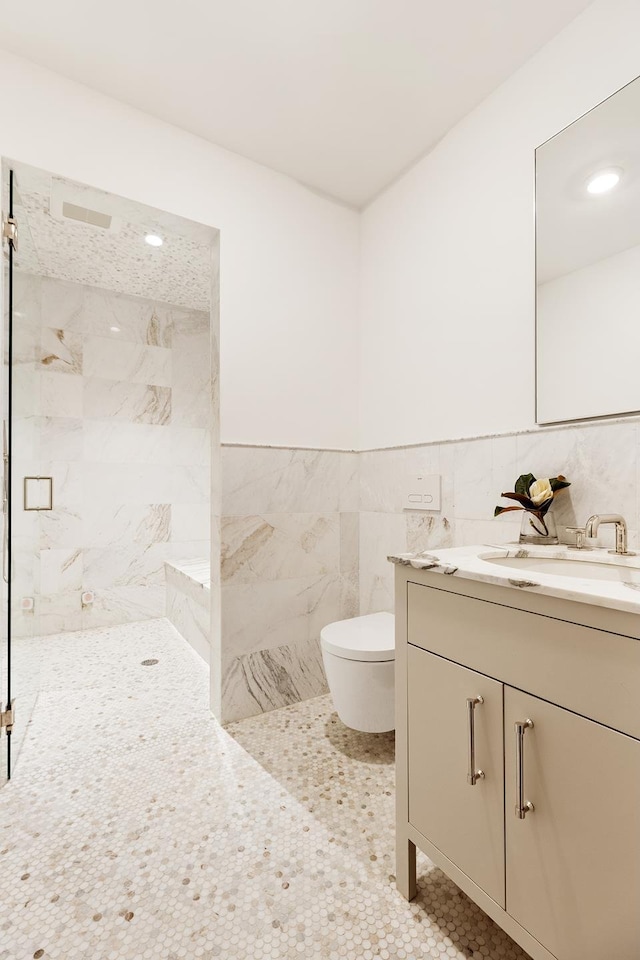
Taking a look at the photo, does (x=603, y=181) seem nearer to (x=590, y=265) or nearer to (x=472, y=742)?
(x=590, y=265)

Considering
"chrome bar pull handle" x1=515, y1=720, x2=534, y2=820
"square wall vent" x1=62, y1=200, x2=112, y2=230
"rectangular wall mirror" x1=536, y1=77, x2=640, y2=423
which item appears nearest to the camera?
"chrome bar pull handle" x1=515, y1=720, x2=534, y2=820

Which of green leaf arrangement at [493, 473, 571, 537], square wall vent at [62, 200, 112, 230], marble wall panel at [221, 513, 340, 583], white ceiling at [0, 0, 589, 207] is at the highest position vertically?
white ceiling at [0, 0, 589, 207]

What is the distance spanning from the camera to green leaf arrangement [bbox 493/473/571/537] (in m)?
1.31

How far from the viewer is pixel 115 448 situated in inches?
127

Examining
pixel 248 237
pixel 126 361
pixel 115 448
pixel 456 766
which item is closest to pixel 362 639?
pixel 456 766

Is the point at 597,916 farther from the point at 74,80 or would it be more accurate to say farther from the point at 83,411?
the point at 83,411

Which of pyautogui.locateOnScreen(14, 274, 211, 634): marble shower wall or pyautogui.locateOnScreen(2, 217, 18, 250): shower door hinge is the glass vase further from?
pyautogui.locateOnScreen(14, 274, 211, 634): marble shower wall

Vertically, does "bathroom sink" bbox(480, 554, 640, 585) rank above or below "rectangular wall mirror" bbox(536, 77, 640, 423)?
below

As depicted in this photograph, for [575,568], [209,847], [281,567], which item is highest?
[575,568]

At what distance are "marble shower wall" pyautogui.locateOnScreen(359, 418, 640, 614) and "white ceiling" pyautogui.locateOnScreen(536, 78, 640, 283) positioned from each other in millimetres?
536

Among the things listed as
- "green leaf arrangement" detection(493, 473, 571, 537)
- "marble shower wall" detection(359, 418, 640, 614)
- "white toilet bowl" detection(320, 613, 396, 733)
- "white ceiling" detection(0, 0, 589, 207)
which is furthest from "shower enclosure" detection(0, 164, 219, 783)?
"green leaf arrangement" detection(493, 473, 571, 537)

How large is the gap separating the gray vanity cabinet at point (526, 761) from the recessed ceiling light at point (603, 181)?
49.7 inches

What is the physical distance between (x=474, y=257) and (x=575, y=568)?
1.22 meters

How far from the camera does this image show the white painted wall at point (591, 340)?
1222mm
